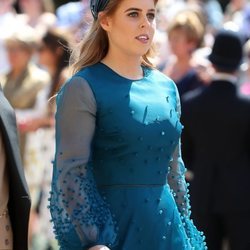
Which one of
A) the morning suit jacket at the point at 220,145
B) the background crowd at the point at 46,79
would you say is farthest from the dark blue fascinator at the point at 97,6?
the background crowd at the point at 46,79

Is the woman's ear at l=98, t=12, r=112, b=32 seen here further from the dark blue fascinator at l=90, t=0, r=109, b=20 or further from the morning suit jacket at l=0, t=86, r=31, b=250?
the morning suit jacket at l=0, t=86, r=31, b=250

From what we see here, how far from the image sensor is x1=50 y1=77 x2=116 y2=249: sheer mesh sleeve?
4.37m

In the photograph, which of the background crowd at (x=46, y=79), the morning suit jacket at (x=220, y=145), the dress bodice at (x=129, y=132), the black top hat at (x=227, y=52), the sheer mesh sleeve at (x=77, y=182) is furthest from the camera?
the background crowd at (x=46, y=79)

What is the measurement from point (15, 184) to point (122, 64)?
0.72 m

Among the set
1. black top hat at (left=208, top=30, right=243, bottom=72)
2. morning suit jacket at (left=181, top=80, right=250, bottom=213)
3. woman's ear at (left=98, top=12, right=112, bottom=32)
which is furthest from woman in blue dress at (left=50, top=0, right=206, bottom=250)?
black top hat at (left=208, top=30, right=243, bottom=72)

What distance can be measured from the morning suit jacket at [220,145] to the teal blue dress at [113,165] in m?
2.60

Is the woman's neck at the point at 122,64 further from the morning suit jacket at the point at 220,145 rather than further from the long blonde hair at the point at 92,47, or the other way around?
the morning suit jacket at the point at 220,145

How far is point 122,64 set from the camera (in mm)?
4664

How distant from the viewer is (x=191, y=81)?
8.58 metres

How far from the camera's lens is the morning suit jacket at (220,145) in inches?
284

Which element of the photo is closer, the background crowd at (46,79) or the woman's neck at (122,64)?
the woman's neck at (122,64)

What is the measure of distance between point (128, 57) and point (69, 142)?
0.51 m

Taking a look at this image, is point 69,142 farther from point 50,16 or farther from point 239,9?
point 239,9

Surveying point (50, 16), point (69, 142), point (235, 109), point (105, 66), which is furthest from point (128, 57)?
point (50, 16)
